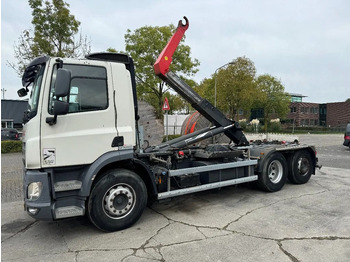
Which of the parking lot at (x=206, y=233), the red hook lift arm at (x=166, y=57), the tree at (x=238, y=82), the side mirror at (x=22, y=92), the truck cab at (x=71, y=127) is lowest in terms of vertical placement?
the parking lot at (x=206, y=233)

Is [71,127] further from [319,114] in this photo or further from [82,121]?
[319,114]

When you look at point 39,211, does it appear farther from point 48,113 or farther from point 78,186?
point 48,113

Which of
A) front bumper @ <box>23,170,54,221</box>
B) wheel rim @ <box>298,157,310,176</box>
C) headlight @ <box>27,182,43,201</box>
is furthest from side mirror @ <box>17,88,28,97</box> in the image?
wheel rim @ <box>298,157,310,176</box>

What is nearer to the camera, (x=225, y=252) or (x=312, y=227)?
(x=225, y=252)

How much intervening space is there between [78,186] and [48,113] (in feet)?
3.90

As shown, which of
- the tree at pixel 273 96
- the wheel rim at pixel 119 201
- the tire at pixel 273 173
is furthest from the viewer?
the tree at pixel 273 96

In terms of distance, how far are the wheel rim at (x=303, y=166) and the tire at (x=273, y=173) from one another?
29.6 inches

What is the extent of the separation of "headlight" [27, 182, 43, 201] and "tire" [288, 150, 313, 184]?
6.19 m

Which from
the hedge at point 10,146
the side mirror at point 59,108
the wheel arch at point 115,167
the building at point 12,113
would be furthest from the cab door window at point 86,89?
the building at point 12,113

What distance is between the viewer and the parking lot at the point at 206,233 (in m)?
3.67

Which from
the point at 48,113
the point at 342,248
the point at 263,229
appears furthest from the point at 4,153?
the point at 342,248

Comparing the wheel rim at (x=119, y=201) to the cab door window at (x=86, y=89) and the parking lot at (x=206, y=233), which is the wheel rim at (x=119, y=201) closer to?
the parking lot at (x=206, y=233)

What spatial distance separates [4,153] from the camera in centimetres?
1577

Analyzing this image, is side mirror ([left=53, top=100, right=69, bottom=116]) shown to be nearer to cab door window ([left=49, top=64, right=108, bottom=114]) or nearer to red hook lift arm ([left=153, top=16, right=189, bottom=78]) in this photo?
cab door window ([left=49, top=64, right=108, bottom=114])
